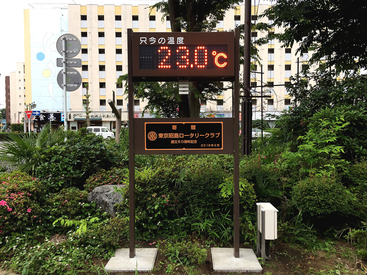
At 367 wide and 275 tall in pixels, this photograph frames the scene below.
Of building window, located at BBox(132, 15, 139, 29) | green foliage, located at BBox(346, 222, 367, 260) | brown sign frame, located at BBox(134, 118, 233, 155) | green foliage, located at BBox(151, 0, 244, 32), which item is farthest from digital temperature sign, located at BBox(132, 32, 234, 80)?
building window, located at BBox(132, 15, 139, 29)

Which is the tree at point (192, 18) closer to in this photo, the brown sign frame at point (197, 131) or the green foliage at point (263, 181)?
the green foliage at point (263, 181)

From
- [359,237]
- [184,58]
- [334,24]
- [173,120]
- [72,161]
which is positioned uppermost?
[334,24]

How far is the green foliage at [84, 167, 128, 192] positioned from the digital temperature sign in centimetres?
254

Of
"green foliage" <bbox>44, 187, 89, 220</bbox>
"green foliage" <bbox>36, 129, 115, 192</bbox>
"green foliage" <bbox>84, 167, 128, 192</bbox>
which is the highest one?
"green foliage" <bbox>36, 129, 115, 192</bbox>

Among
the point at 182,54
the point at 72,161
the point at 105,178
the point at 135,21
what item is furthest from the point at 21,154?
the point at 135,21

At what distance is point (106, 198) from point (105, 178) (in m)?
0.99

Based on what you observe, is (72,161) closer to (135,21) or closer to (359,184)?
(359,184)

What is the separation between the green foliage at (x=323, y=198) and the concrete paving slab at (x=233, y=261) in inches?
44.4

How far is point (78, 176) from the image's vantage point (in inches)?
209

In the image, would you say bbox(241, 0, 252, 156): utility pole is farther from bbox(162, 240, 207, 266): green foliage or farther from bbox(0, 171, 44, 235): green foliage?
bbox(0, 171, 44, 235): green foliage

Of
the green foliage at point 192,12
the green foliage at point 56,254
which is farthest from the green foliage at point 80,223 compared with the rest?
the green foliage at point 192,12

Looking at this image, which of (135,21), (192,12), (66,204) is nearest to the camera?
(66,204)

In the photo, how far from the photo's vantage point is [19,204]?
3.86 meters

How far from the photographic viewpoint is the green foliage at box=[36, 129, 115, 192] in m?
5.13
